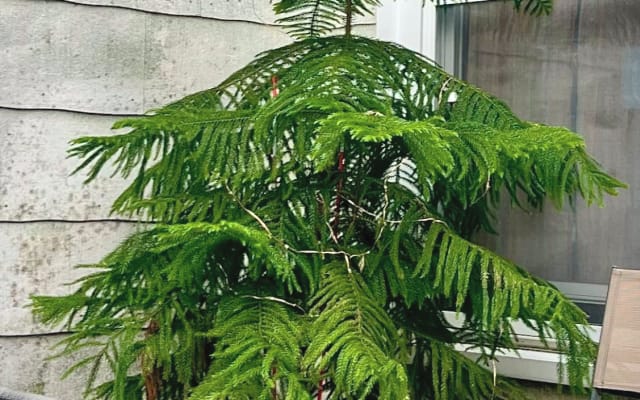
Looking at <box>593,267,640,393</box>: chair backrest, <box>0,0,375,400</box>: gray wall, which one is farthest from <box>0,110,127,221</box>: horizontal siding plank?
<box>593,267,640,393</box>: chair backrest

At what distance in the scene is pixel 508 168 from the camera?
1.46m

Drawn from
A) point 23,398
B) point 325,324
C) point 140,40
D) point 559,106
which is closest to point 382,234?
point 325,324

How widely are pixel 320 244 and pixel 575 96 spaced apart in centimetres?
85

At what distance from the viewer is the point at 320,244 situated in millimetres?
1397

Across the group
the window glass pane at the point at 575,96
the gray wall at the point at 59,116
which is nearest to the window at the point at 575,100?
the window glass pane at the point at 575,96

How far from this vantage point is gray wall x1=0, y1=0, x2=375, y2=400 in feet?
5.92

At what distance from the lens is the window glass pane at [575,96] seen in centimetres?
189

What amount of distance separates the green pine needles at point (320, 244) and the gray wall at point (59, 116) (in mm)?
382

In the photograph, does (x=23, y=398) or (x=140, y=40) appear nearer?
(x=23, y=398)

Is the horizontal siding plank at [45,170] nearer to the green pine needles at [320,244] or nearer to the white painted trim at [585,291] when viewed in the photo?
the green pine needles at [320,244]

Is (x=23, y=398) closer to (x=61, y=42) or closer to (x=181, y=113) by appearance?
(x=181, y=113)

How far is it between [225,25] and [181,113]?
29.8 inches

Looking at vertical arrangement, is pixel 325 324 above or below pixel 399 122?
below

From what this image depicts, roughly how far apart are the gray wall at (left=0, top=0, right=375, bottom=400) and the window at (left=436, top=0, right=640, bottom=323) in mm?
731
